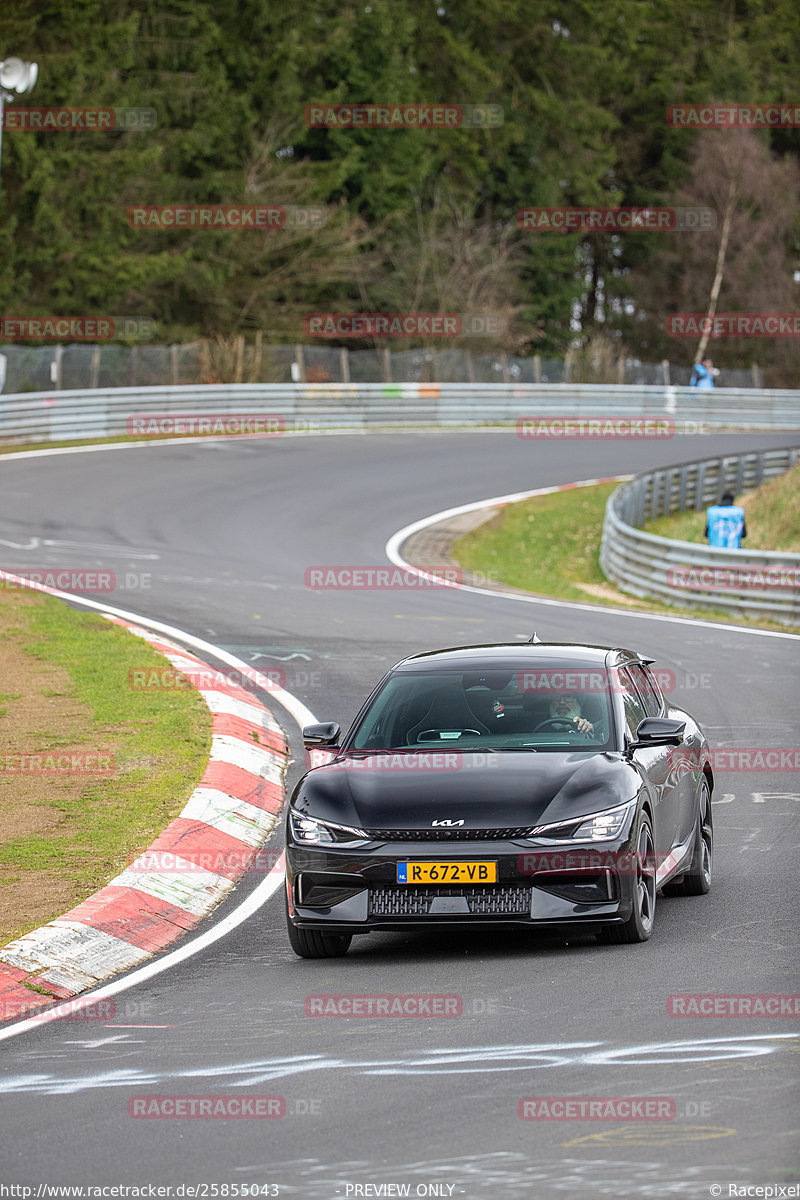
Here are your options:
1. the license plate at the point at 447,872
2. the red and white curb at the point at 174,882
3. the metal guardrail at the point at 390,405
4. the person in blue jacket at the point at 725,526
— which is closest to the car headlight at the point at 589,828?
the license plate at the point at 447,872

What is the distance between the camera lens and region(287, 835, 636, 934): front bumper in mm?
7633

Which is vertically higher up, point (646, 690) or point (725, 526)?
point (646, 690)

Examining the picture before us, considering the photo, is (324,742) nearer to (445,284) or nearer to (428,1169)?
(428,1169)

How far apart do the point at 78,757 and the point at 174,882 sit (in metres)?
3.00

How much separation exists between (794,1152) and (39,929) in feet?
14.5

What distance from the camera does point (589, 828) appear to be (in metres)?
7.80

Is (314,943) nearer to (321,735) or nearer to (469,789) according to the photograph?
(469,789)

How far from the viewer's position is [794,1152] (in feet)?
16.3
